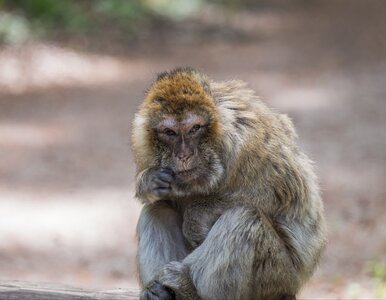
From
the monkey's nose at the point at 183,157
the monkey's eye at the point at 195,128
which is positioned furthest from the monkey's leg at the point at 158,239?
the monkey's eye at the point at 195,128

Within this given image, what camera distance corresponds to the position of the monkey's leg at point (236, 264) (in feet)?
19.3

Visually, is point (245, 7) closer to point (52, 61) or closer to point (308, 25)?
point (308, 25)

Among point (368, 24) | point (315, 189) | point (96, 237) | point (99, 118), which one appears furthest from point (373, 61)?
point (315, 189)

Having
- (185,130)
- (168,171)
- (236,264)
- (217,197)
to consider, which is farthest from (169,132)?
(236,264)

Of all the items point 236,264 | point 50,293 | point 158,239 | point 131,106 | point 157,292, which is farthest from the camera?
point 131,106

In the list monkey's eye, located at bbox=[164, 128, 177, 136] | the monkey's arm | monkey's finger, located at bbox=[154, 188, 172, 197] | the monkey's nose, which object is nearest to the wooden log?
the monkey's arm

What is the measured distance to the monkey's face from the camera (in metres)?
5.89

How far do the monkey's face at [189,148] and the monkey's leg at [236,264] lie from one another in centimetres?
31

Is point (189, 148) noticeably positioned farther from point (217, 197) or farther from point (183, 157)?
point (217, 197)

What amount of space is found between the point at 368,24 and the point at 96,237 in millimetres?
13817

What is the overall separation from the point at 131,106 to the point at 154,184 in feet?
34.6

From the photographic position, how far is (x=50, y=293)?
20.4 ft

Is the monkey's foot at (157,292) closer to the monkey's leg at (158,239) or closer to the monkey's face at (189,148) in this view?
the monkey's leg at (158,239)

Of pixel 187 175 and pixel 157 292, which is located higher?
pixel 187 175
